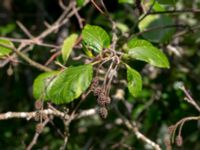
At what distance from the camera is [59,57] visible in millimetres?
2018

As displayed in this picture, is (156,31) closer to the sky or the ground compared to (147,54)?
closer to the ground

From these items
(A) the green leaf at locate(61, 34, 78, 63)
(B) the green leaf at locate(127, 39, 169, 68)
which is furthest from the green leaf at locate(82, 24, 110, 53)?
(A) the green leaf at locate(61, 34, 78, 63)

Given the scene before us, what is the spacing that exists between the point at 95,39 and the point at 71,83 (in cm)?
17

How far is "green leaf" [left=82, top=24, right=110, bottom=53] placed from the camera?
1.65 meters

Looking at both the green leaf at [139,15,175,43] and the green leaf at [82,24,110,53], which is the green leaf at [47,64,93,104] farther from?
the green leaf at [139,15,175,43]

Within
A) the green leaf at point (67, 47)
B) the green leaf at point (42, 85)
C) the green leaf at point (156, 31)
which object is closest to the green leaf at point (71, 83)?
the green leaf at point (42, 85)

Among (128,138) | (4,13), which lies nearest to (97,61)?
(128,138)

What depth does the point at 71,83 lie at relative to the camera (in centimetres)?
157

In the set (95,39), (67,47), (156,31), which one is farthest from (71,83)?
(156,31)

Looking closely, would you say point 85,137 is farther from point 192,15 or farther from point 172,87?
point 192,15

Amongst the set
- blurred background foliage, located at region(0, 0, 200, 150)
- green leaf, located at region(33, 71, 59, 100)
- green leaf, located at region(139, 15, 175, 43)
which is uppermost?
green leaf, located at region(33, 71, 59, 100)

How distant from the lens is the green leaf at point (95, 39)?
165 cm

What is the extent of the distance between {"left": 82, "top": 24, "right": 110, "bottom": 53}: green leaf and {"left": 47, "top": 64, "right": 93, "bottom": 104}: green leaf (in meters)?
0.08

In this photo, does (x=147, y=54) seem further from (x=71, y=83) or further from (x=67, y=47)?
(x=67, y=47)
